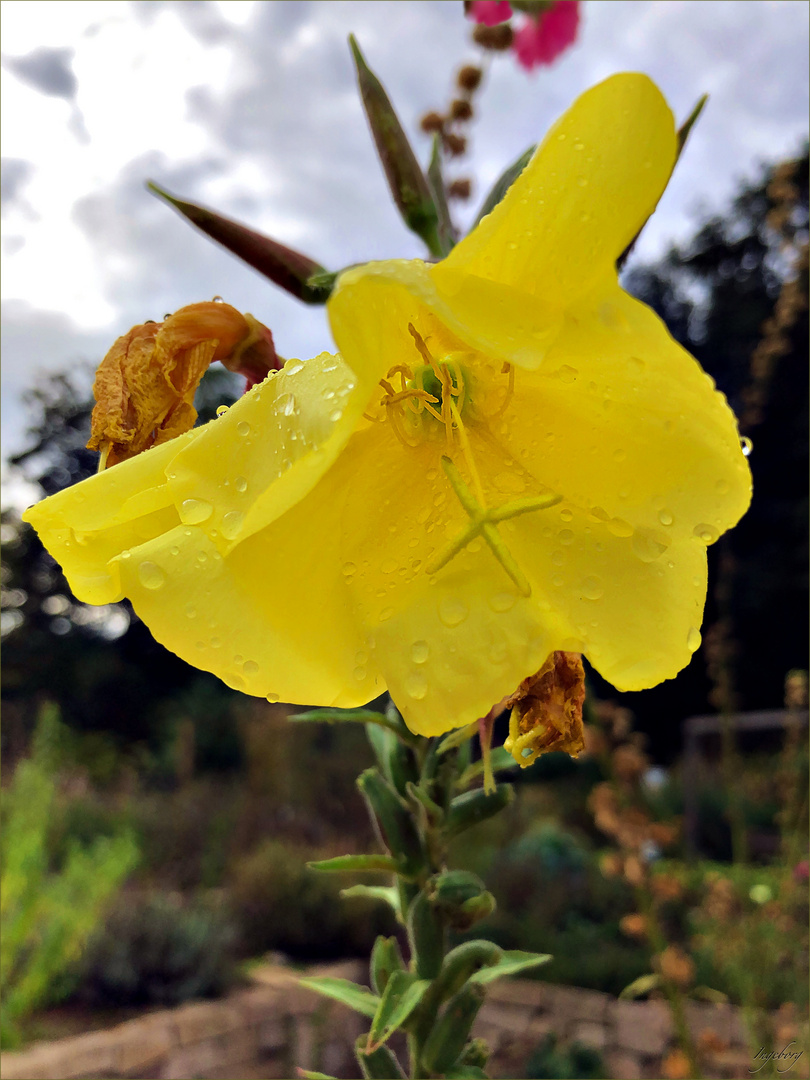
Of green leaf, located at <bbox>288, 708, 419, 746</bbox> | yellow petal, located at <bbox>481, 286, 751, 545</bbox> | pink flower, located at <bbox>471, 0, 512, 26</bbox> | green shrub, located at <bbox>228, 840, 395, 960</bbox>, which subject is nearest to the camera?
yellow petal, located at <bbox>481, 286, 751, 545</bbox>

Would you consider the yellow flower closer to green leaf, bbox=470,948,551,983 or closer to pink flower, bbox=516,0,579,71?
green leaf, bbox=470,948,551,983

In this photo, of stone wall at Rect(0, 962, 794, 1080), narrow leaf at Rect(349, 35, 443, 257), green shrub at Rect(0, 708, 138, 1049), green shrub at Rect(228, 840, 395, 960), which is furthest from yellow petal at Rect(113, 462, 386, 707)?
green shrub at Rect(228, 840, 395, 960)

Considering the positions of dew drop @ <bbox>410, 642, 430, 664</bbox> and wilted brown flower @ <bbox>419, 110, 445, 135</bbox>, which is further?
wilted brown flower @ <bbox>419, 110, 445, 135</bbox>

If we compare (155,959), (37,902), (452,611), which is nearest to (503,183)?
(452,611)

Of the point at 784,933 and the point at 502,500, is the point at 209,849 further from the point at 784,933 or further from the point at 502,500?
the point at 502,500

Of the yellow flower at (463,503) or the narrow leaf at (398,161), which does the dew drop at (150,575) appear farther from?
the narrow leaf at (398,161)
